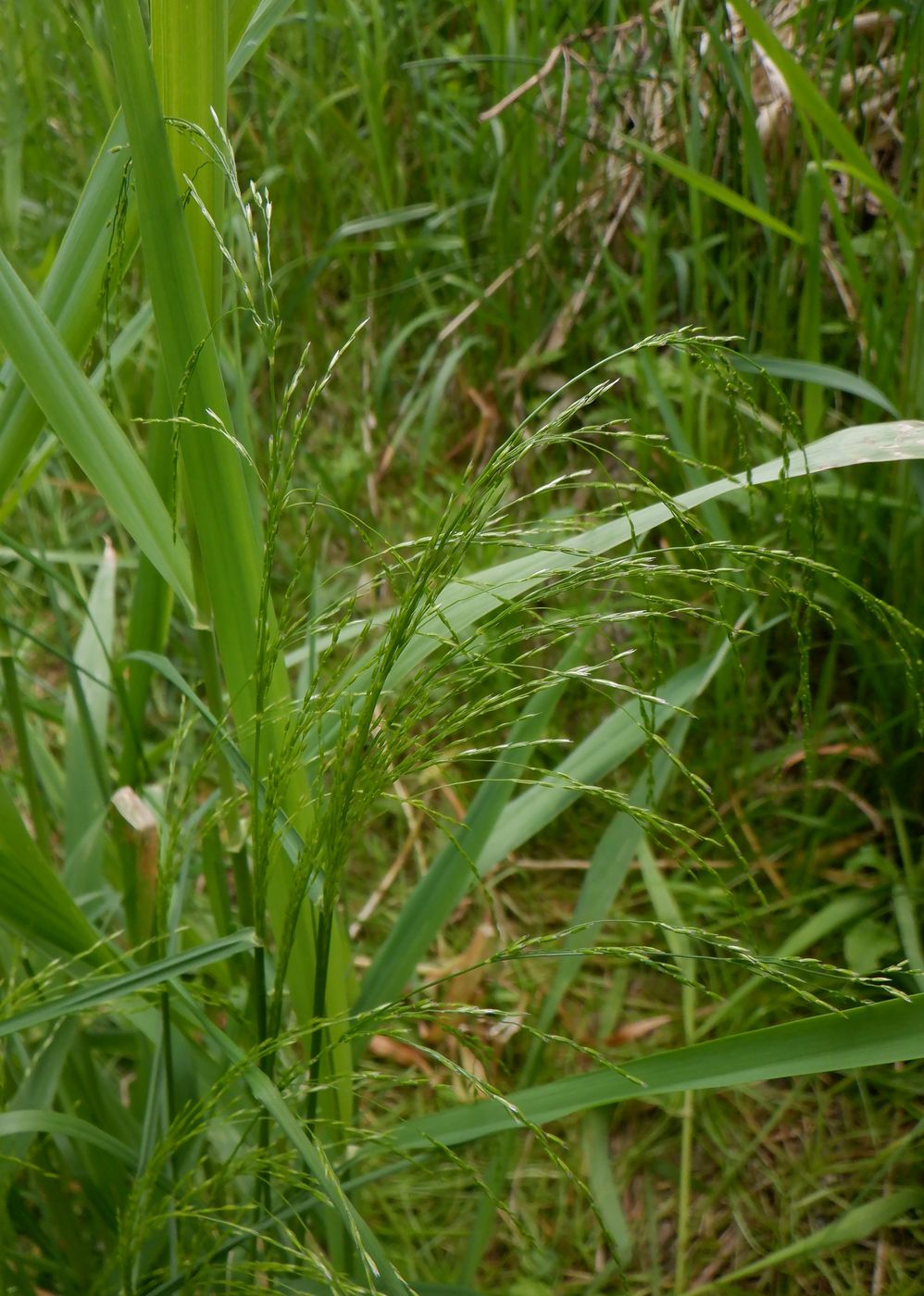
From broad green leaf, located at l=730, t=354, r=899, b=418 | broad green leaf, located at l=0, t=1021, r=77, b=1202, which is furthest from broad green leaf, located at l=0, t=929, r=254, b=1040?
broad green leaf, located at l=730, t=354, r=899, b=418

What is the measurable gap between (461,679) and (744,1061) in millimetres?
285

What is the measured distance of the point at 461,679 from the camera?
21.5 inches

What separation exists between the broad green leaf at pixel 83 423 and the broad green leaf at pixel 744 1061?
0.38m

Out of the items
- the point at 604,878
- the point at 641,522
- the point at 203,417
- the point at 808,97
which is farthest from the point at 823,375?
the point at 203,417

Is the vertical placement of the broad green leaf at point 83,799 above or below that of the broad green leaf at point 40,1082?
above

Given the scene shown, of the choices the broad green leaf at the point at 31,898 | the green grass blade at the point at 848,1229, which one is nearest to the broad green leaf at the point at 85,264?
the broad green leaf at the point at 31,898

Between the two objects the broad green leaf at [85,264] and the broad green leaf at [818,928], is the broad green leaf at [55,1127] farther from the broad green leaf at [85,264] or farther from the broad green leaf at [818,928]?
the broad green leaf at [818,928]

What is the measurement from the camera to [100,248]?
70 centimetres

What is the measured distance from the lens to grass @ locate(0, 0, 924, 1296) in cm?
59

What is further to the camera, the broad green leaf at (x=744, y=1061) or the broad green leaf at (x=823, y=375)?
the broad green leaf at (x=823, y=375)

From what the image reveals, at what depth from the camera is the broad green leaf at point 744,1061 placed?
1.92 feet

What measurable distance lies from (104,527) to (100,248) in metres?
1.01

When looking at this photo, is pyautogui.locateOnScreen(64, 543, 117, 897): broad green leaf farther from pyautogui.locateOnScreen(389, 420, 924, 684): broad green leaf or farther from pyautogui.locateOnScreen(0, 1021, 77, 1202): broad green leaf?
pyautogui.locateOnScreen(389, 420, 924, 684): broad green leaf

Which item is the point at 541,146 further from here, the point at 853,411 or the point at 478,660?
the point at 478,660
